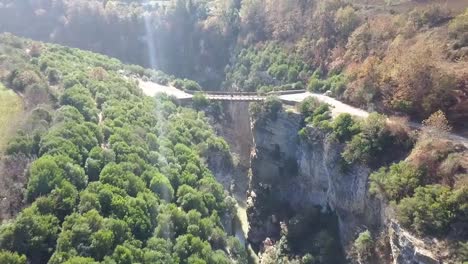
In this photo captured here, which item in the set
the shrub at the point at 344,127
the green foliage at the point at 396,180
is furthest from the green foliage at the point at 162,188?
the green foliage at the point at 396,180

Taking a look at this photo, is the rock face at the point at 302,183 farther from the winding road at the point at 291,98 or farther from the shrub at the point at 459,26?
the shrub at the point at 459,26

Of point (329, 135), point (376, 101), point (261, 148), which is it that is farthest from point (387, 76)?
point (261, 148)

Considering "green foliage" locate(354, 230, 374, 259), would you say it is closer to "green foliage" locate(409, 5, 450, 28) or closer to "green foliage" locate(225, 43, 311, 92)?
"green foliage" locate(409, 5, 450, 28)

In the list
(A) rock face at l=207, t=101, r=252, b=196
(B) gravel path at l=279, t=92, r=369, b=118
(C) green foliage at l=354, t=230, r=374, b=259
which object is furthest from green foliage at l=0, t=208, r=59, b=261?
(A) rock face at l=207, t=101, r=252, b=196

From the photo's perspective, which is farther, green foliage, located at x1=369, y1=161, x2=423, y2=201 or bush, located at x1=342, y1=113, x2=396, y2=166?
bush, located at x1=342, y1=113, x2=396, y2=166

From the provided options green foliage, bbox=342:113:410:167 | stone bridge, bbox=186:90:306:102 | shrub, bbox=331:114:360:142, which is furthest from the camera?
stone bridge, bbox=186:90:306:102

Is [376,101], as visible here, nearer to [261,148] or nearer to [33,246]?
[261,148]

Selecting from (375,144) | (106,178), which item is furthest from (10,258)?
(375,144)
